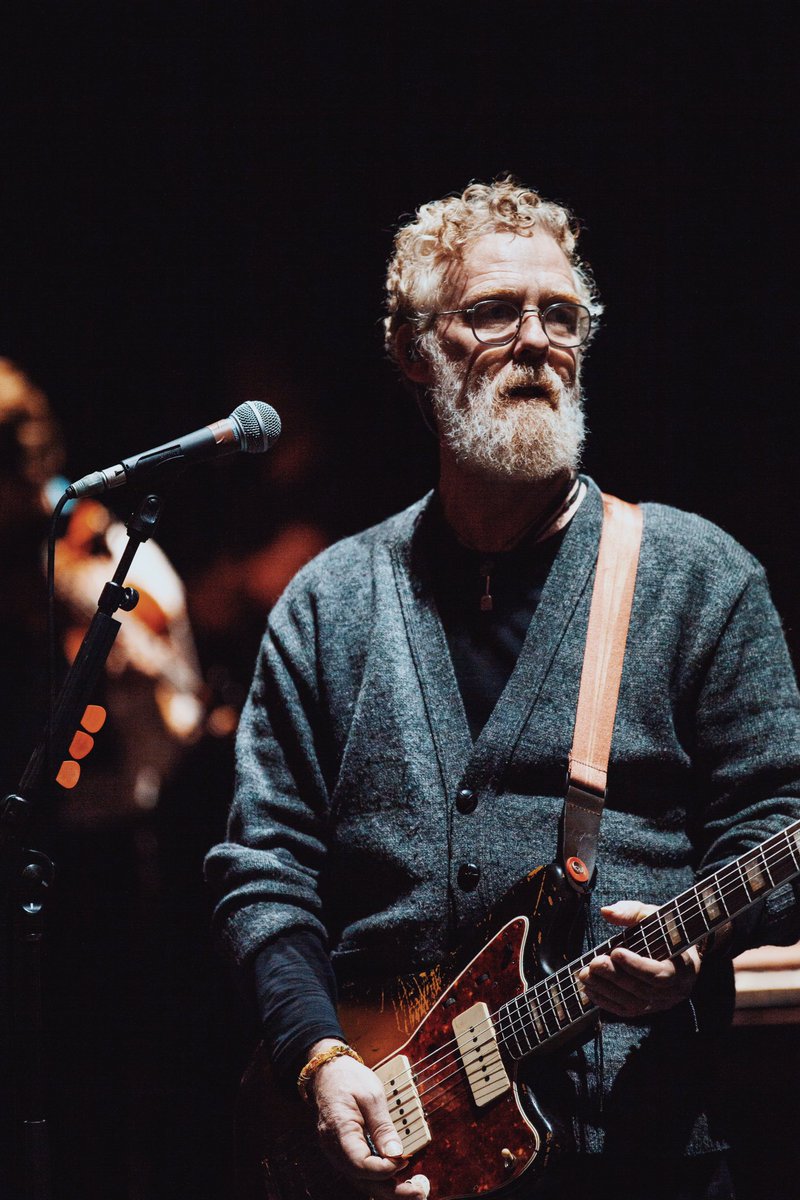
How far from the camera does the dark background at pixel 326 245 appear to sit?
2176mm

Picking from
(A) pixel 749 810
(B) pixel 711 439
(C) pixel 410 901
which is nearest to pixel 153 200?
(B) pixel 711 439

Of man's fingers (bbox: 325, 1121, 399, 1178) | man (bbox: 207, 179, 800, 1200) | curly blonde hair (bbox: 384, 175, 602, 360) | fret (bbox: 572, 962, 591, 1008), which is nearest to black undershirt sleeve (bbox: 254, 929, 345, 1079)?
man (bbox: 207, 179, 800, 1200)

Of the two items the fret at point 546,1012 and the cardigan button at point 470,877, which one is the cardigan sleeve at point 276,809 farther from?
the fret at point 546,1012

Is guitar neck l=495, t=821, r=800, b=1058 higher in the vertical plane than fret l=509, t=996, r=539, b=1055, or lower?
higher

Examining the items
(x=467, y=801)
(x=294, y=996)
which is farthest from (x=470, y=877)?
(x=294, y=996)

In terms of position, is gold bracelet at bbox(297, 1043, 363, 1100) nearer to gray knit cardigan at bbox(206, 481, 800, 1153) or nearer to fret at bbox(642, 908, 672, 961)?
gray knit cardigan at bbox(206, 481, 800, 1153)

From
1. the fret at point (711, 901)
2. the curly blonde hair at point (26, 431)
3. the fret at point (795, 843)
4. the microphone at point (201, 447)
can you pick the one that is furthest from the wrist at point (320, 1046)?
the curly blonde hair at point (26, 431)

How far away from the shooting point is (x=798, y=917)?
139 cm

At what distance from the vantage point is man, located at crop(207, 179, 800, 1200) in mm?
1465

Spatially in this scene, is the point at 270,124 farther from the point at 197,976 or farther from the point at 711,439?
the point at 197,976

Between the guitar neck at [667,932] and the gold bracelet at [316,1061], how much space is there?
231 mm

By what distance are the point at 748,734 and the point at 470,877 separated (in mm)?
465

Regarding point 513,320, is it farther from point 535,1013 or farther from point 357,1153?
point 357,1153

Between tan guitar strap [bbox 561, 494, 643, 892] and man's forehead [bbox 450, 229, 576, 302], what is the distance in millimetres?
432
